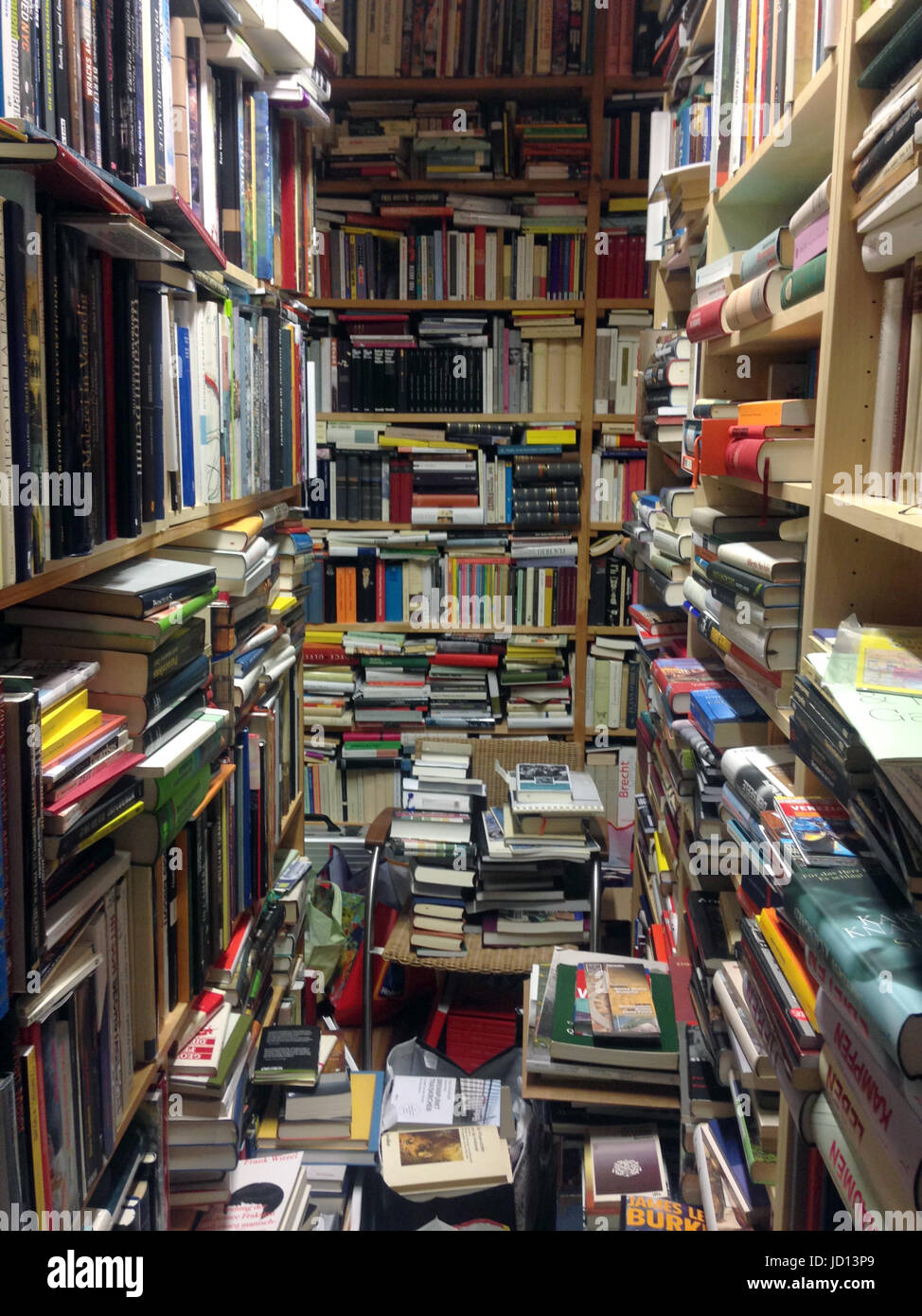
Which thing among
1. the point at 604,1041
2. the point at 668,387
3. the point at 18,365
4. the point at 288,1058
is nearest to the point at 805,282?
the point at 18,365

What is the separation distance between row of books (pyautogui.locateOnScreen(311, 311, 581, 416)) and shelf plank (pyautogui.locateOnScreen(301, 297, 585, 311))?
0.03 metres

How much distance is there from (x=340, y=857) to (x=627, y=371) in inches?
72.6

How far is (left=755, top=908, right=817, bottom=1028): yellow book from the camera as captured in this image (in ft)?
3.17

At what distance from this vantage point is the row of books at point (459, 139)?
335cm

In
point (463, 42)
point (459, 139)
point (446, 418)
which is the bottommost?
point (446, 418)

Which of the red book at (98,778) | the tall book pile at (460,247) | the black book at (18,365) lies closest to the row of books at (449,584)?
the tall book pile at (460,247)

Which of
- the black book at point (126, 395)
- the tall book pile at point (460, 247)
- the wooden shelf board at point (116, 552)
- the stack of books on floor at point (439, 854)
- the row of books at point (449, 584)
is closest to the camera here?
the wooden shelf board at point (116, 552)

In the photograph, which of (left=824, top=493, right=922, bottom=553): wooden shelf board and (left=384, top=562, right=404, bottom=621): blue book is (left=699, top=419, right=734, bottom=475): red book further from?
(left=384, top=562, right=404, bottom=621): blue book

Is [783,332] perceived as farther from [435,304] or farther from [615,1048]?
[435,304]

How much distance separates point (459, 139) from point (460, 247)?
32 cm

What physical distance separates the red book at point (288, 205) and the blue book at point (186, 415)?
0.69m

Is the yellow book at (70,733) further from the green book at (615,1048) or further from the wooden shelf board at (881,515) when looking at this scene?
the green book at (615,1048)

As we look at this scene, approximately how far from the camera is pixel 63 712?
42.7 inches
